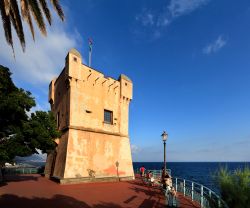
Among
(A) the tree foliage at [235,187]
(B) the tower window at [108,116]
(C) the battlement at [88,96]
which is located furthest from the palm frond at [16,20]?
(B) the tower window at [108,116]

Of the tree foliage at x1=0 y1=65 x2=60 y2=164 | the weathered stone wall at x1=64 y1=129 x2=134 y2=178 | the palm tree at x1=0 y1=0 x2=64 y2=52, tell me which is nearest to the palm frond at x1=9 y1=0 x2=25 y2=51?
the palm tree at x1=0 y1=0 x2=64 y2=52

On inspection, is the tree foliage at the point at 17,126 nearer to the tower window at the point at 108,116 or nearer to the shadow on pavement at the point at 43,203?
the shadow on pavement at the point at 43,203

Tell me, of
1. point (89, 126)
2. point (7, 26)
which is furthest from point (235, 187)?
point (89, 126)

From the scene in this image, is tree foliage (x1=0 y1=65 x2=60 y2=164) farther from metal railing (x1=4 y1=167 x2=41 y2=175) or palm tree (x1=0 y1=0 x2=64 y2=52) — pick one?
metal railing (x1=4 y1=167 x2=41 y2=175)

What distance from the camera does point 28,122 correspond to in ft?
57.7

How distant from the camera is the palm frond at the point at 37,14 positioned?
8120 millimetres

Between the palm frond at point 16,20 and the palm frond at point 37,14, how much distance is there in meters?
0.51

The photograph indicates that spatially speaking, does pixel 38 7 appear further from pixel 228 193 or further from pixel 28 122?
pixel 28 122

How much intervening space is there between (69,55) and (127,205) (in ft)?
50.2

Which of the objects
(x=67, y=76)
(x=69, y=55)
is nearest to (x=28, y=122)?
(x=67, y=76)

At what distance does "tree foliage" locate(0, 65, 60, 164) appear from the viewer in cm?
1520

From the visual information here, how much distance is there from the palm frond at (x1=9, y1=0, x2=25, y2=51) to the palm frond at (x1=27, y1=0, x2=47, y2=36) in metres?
0.51

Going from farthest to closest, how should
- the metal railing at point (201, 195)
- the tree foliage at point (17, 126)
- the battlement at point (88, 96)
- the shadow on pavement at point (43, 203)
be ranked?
the battlement at point (88, 96), the tree foliage at point (17, 126), the shadow on pavement at point (43, 203), the metal railing at point (201, 195)

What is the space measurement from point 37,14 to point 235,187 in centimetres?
897
